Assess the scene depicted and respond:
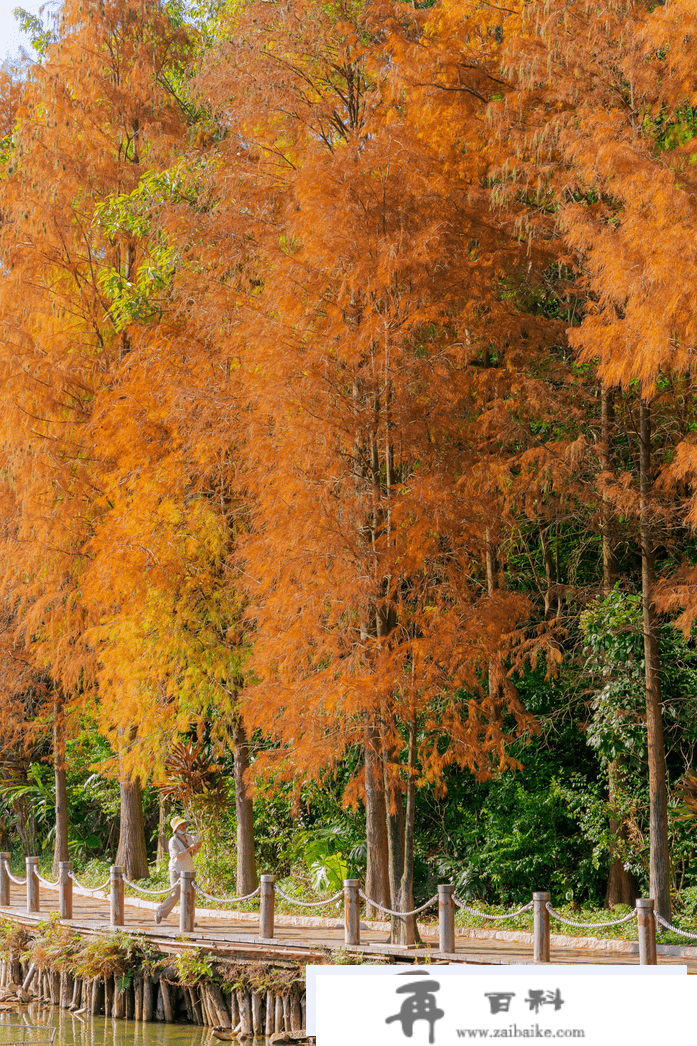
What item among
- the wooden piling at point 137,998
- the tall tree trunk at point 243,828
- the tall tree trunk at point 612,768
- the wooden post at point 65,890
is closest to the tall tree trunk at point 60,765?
the wooden post at point 65,890

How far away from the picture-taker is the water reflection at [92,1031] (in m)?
11.4

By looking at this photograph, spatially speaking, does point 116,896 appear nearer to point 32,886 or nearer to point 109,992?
point 109,992

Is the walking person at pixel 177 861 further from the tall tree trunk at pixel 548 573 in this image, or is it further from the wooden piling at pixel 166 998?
the tall tree trunk at pixel 548 573

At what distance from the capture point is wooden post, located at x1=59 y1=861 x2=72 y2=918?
14375mm

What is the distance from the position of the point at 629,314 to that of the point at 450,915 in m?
5.95

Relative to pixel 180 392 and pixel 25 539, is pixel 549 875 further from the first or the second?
pixel 25 539

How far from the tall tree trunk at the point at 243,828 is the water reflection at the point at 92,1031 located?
304 centimetres

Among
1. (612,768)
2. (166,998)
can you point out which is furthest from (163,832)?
(612,768)

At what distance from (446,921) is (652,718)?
3.08 meters

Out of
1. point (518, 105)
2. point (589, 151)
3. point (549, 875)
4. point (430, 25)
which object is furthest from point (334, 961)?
point (430, 25)

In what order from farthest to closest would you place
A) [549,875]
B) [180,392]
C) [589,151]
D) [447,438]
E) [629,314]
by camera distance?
[549,875], [180,392], [447,438], [589,151], [629,314]

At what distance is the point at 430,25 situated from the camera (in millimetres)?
13297

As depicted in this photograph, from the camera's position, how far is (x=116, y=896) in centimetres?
1373
